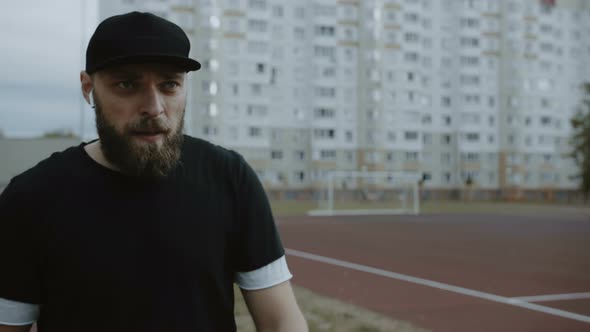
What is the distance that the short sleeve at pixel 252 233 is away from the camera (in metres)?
1.84

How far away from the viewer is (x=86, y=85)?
191cm

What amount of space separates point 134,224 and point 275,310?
0.48 meters

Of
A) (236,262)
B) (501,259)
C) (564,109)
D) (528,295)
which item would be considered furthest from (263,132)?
(236,262)

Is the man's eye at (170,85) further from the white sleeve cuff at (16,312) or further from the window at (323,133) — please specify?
the window at (323,133)

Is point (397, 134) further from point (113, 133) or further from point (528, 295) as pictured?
point (113, 133)

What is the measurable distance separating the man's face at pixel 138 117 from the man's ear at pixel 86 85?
7 centimetres

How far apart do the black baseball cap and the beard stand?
0.17 meters

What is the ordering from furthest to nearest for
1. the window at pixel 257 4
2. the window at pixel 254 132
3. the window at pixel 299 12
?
the window at pixel 299 12 < the window at pixel 257 4 < the window at pixel 254 132

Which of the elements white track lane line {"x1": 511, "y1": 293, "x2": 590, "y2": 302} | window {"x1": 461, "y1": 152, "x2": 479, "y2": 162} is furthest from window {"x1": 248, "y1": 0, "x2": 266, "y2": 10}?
white track lane line {"x1": 511, "y1": 293, "x2": 590, "y2": 302}

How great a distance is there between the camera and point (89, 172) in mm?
1822

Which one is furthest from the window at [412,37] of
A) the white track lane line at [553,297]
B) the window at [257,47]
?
the white track lane line at [553,297]

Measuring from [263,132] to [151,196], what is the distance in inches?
2427

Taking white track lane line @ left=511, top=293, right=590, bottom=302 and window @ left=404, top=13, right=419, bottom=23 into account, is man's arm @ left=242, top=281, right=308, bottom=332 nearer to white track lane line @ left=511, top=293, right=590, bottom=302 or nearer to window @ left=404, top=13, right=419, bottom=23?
white track lane line @ left=511, top=293, right=590, bottom=302

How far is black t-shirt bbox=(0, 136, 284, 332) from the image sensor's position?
174cm
